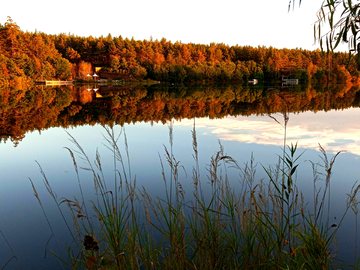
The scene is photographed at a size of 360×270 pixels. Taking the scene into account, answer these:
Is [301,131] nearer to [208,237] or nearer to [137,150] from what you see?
[137,150]

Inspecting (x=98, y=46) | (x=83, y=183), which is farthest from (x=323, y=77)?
(x=83, y=183)

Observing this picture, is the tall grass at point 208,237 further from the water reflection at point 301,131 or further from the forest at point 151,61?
the forest at point 151,61

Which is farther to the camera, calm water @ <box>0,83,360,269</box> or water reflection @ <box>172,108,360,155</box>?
water reflection @ <box>172,108,360,155</box>

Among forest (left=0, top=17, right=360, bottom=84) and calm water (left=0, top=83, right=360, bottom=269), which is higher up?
forest (left=0, top=17, right=360, bottom=84)

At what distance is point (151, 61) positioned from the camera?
221ft

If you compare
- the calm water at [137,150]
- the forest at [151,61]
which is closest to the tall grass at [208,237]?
the calm water at [137,150]

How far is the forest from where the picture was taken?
140 feet

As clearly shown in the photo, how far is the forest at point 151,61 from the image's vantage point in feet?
140

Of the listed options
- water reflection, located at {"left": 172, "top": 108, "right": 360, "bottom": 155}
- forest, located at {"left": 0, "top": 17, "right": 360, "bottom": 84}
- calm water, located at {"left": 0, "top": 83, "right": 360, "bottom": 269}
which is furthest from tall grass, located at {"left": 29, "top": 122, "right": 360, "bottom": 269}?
forest, located at {"left": 0, "top": 17, "right": 360, "bottom": 84}

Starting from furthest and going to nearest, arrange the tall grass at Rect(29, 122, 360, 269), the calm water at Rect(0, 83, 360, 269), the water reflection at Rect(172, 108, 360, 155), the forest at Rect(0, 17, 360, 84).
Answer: the forest at Rect(0, 17, 360, 84) → the water reflection at Rect(172, 108, 360, 155) → the calm water at Rect(0, 83, 360, 269) → the tall grass at Rect(29, 122, 360, 269)

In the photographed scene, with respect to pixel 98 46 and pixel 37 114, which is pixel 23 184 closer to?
pixel 37 114

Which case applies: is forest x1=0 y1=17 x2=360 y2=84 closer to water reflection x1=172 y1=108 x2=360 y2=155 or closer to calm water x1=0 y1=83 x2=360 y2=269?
calm water x1=0 y1=83 x2=360 y2=269

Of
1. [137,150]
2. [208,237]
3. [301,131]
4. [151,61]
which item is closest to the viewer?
[208,237]

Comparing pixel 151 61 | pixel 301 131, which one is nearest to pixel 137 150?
pixel 301 131
